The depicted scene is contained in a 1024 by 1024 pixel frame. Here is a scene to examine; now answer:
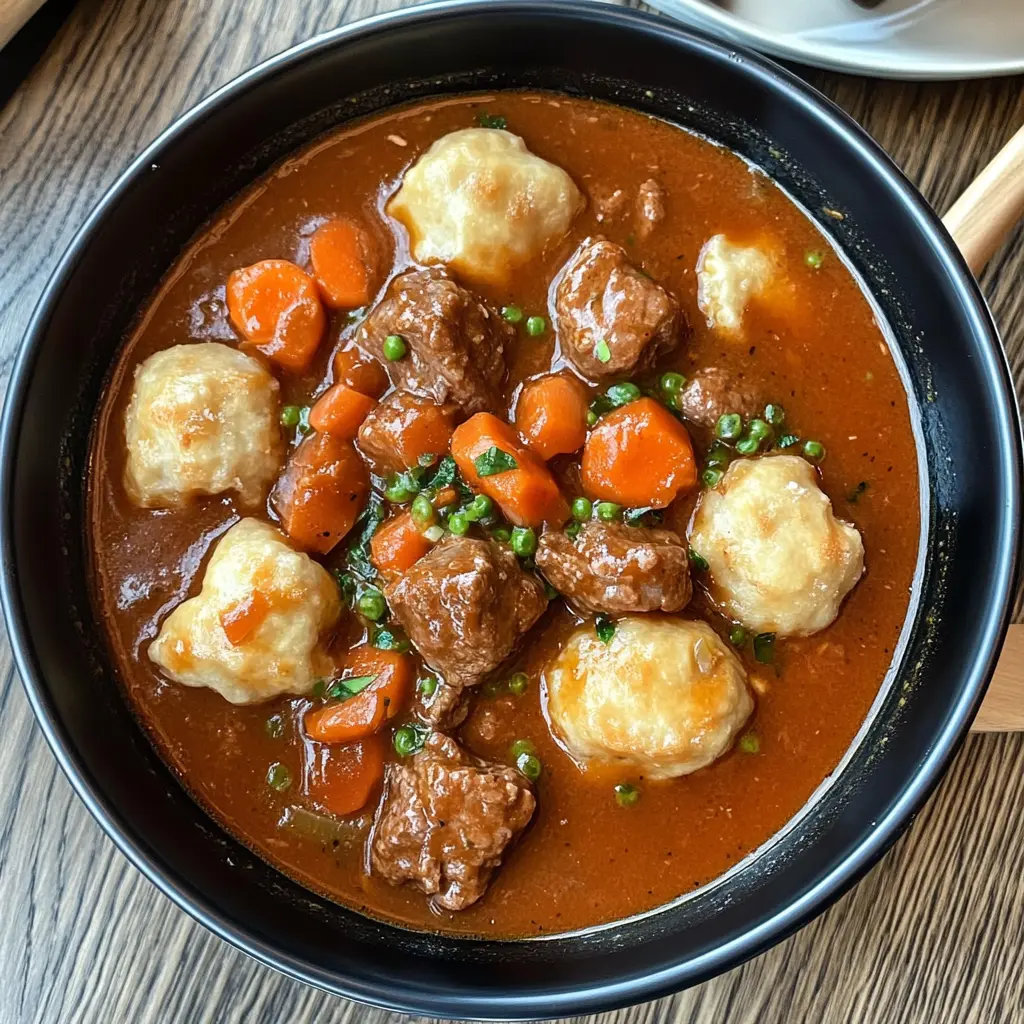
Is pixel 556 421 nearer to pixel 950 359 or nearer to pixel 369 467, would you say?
pixel 369 467

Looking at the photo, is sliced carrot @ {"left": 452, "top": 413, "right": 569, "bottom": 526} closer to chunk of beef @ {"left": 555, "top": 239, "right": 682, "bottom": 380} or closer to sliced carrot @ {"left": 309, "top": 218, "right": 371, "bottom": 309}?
chunk of beef @ {"left": 555, "top": 239, "right": 682, "bottom": 380}

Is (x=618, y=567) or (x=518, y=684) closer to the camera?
(x=618, y=567)

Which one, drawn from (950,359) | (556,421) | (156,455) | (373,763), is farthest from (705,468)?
(156,455)

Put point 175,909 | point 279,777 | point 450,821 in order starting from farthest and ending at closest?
point 175,909
point 279,777
point 450,821

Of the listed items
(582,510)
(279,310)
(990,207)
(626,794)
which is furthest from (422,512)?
(990,207)

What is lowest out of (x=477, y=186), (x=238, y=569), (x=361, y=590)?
(x=361, y=590)

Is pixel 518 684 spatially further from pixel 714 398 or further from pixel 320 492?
pixel 714 398

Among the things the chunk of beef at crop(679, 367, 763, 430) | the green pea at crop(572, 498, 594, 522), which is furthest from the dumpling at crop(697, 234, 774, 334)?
the green pea at crop(572, 498, 594, 522)
